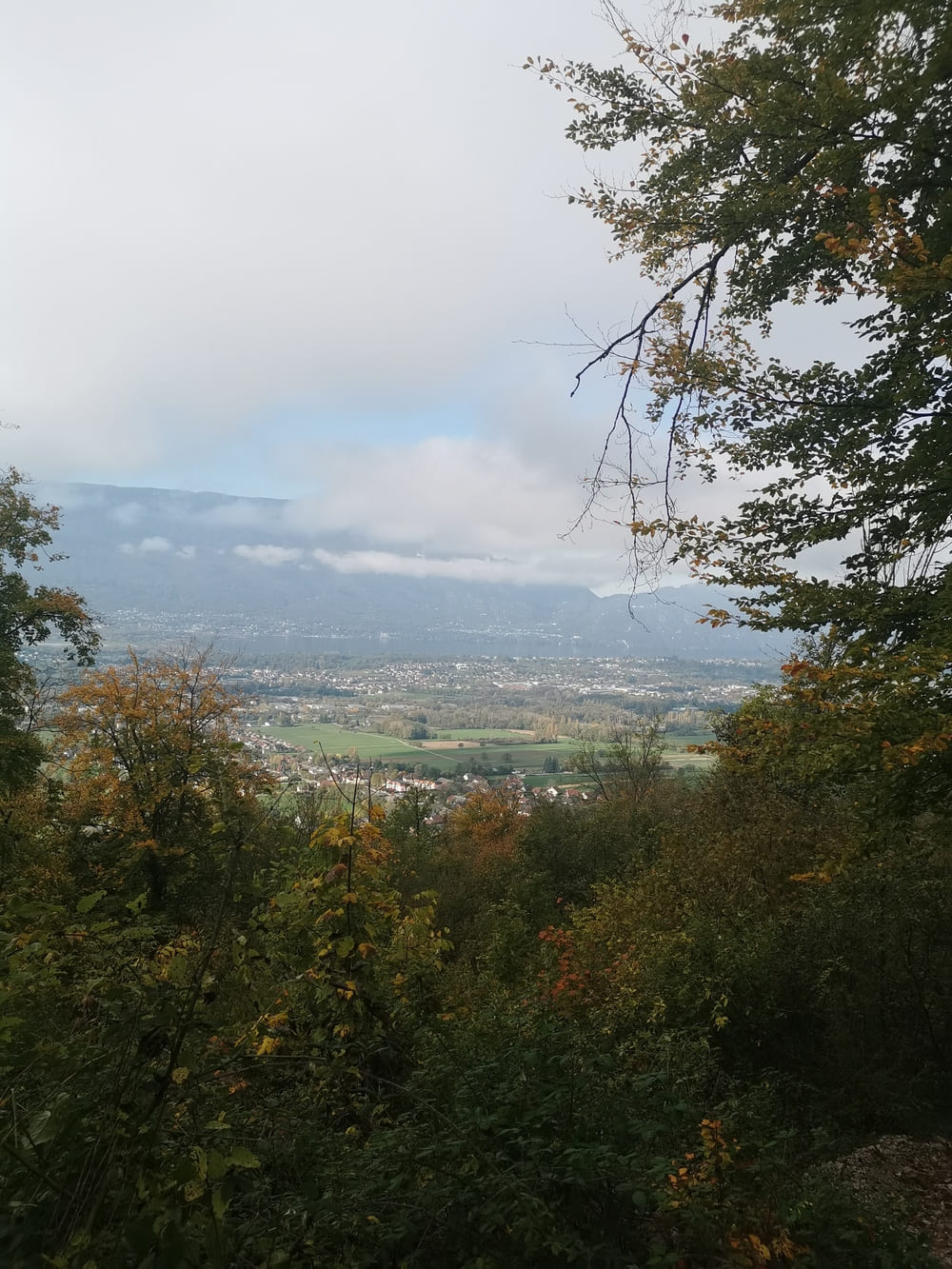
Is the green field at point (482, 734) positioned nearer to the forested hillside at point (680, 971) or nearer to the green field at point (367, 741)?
the green field at point (367, 741)

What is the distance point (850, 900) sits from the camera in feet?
25.0

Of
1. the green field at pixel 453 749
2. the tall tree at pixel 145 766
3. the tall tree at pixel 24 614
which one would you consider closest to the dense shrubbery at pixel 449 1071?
the tall tree at pixel 24 614

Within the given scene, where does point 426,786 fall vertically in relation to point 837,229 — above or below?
below

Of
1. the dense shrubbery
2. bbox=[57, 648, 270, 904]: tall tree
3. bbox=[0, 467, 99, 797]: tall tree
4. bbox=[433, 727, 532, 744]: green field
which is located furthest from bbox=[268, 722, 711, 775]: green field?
the dense shrubbery

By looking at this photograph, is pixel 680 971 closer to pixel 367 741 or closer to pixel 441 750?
pixel 367 741

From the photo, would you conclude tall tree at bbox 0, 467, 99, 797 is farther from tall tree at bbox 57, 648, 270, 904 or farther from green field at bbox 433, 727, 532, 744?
green field at bbox 433, 727, 532, 744

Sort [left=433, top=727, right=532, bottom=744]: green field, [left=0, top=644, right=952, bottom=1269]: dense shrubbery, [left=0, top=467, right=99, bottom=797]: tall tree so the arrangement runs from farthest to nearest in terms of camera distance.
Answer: [left=433, top=727, right=532, bottom=744]: green field < [left=0, top=467, right=99, bottom=797]: tall tree < [left=0, top=644, right=952, bottom=1269]: dense shrubbery

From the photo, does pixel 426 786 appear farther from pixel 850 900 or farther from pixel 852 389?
pixel 852 389

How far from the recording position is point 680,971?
7.44 metres

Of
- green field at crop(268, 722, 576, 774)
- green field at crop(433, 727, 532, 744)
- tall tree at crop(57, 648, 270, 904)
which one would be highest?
tall tree at crop(57, 648, 270, 904)

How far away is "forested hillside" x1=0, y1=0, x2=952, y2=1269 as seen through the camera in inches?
82.2

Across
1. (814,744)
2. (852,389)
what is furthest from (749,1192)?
(852,389)

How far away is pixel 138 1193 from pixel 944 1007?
8.23 m

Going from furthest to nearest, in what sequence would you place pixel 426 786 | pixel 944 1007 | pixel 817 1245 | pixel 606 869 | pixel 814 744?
pixel 426 786, pixel 606 869, pixel 944 1007, pixel 814 744, pixel 817 1245
